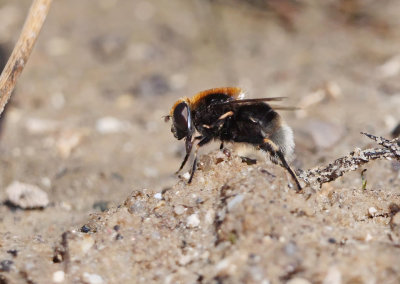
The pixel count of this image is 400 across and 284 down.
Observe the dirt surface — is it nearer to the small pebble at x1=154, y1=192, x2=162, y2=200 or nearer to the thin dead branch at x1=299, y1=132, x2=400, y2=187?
the small pebble at x1=154, y1=192, x2=162, y2=200

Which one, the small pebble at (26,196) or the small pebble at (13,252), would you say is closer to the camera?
the small pebble at (13,252)

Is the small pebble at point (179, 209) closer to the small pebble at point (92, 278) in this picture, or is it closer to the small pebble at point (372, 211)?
the small pebble at point (92, 278)

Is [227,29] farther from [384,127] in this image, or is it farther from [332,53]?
[384,127]

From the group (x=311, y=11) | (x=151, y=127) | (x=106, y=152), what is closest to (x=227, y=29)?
(x=311, y=11)

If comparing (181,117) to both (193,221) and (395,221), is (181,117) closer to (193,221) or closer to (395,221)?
(193,221)

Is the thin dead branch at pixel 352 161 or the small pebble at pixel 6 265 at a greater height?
the thin dead branch at pixel 352 161

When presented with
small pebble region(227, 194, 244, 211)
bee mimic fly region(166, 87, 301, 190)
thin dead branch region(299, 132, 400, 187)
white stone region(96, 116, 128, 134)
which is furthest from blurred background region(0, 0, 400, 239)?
small pebble region(227, 194, 244, 211)

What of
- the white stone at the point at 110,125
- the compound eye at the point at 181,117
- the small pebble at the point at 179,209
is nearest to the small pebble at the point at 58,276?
the small pebble at the point at 179,209
